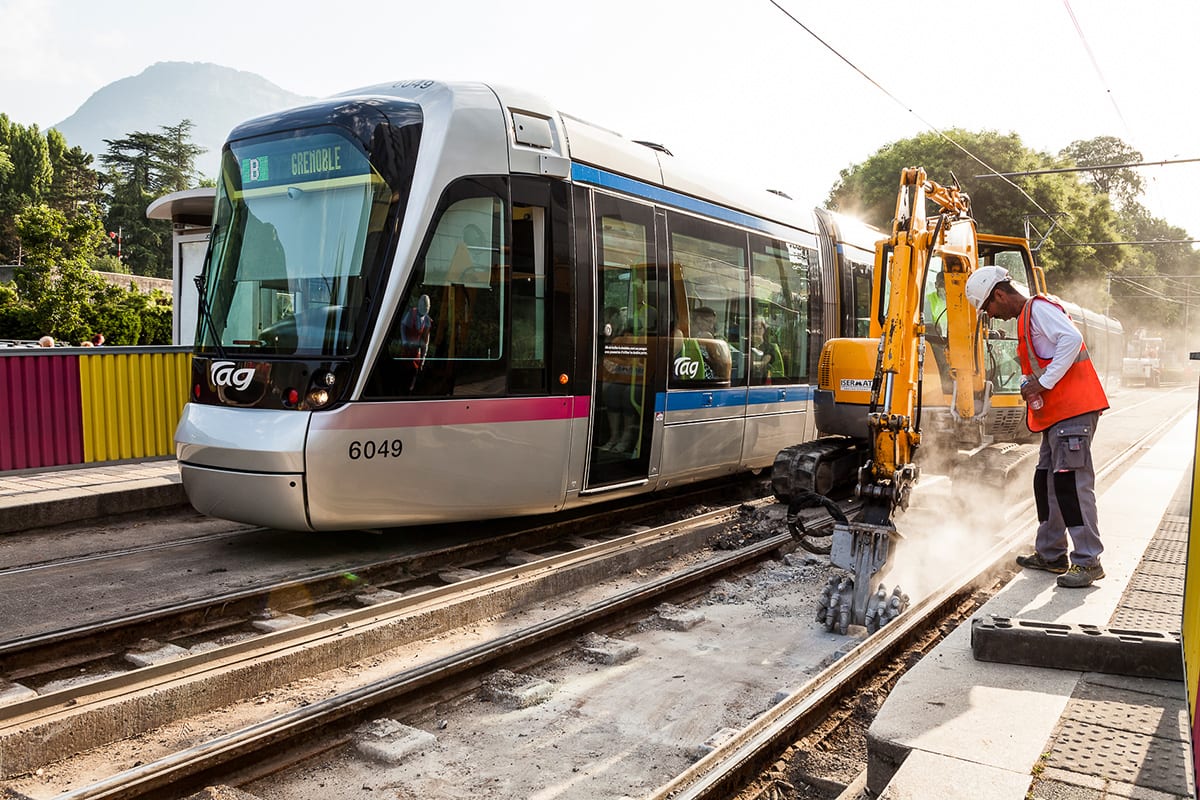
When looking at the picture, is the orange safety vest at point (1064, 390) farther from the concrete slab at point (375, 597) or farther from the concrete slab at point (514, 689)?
the concrete slab at point (375, 597)

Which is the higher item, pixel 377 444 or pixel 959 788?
pixel 377 444

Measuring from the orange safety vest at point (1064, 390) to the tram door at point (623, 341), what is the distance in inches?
130

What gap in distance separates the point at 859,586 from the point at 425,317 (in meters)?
3.57

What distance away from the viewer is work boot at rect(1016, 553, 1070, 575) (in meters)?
6.52

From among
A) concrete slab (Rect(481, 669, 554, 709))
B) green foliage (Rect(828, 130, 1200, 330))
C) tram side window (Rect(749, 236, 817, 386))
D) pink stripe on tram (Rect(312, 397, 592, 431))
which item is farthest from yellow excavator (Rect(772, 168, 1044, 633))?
green foliage (Rect(828, 130, 1200, 330))

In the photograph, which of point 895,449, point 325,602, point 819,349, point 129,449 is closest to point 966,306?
point 819,349

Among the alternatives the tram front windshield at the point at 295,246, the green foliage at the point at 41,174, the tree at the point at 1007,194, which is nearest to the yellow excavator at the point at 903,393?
the tram front windshield at the point at 295,246

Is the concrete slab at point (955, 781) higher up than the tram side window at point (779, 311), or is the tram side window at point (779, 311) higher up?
the tram side window at point (779, 311)

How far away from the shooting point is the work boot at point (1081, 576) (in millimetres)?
6086

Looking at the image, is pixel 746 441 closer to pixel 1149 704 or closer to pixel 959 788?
pixel 1149 704

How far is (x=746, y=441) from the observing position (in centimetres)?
1063

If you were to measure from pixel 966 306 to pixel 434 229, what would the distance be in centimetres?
587

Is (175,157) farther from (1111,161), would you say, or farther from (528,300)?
(528,300)

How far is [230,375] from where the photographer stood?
281 inches
